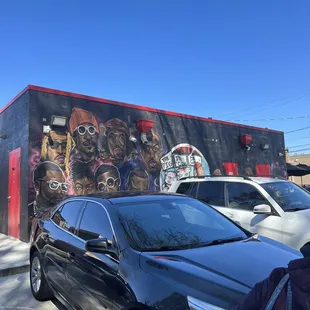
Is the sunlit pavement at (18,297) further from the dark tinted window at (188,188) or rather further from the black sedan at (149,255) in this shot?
the dark tinted window at (188,188)

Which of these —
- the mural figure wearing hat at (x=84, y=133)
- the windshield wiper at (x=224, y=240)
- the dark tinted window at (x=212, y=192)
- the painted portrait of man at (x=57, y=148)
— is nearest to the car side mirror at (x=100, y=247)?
the windshield wiper at (x=224, y=240)

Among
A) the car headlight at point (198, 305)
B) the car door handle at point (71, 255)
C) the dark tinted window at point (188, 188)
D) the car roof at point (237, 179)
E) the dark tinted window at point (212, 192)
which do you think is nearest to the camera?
the car headlight at point (198, 305)

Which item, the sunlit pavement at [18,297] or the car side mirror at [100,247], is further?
the sunlit pavement at [18,297]

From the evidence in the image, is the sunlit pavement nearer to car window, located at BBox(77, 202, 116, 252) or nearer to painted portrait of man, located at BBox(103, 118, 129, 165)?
car window, located at BBox(77, 202, 116, 252)

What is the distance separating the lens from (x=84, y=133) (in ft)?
34.7

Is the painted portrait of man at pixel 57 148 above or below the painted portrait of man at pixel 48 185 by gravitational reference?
above

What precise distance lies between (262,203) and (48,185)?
610 cm

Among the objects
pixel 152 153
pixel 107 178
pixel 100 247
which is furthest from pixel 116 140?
pixel 100 247

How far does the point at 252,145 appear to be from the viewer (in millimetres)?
16219

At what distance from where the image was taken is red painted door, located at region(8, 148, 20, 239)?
396 inches

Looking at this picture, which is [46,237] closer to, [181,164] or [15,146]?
[15,146]

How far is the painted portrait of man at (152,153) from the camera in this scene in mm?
11995

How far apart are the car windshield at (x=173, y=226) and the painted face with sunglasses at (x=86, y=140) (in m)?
6.75

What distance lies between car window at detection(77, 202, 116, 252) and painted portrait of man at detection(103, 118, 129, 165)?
706cm
